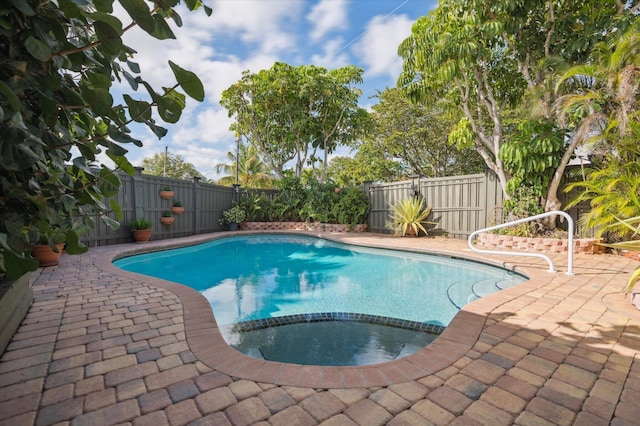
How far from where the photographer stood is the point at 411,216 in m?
9.38

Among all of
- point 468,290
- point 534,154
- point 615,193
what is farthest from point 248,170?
point 615,193

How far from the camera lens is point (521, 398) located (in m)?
1.66

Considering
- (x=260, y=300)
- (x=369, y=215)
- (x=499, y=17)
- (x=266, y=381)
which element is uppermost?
(x=499, y=17)

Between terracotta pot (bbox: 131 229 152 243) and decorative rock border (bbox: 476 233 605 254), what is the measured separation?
338 inches

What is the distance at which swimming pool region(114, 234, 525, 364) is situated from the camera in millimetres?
3859

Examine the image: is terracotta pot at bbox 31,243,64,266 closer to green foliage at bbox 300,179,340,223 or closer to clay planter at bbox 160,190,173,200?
clay planter at bbox 160,190,173,200

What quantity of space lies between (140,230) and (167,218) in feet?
3.50

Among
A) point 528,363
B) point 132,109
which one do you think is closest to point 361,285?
point 528,363

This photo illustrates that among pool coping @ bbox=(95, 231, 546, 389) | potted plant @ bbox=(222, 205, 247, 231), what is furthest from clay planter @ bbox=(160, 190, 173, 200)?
pool coping @ bbox=(95, 231, 546, 389)

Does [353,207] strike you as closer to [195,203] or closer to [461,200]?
[461,200]

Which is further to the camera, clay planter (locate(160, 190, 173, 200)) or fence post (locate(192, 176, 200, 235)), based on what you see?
fence post (locate(192, 176, 200, 235))

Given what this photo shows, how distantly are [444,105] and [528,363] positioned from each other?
27.4 ft

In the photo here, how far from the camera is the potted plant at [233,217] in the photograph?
12.0m

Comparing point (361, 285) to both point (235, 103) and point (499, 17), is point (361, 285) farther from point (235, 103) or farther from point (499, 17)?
point (235, 103)
